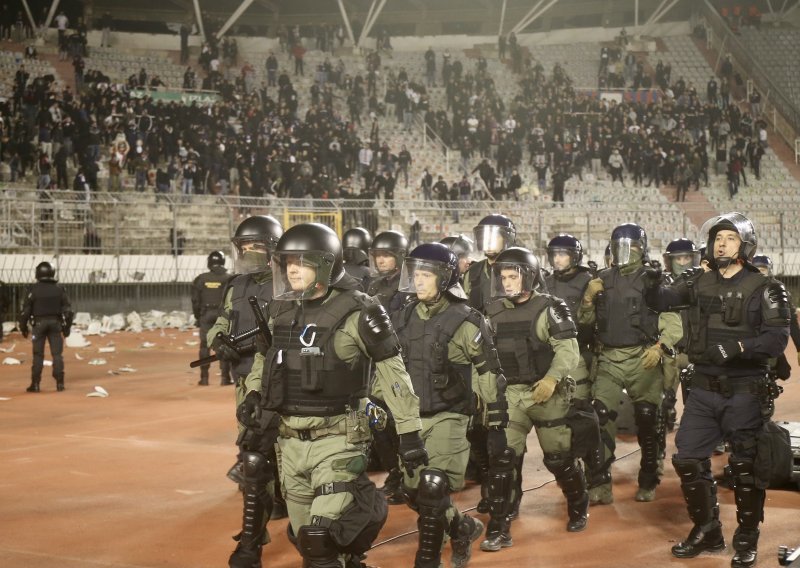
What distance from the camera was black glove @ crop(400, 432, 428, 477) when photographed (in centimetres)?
499

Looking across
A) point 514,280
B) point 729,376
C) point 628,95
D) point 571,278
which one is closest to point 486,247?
point 571,278

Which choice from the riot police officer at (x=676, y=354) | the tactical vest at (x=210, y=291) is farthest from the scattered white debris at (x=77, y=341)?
the riot police officer at (x=676, y=354)

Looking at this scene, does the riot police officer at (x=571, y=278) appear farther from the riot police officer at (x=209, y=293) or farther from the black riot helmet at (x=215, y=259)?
the black riot helmet at (x=215, y=259)

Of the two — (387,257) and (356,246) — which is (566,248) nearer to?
(387,257)

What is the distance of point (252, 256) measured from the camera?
7.48 meters

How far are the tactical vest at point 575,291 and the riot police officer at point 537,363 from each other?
155cm

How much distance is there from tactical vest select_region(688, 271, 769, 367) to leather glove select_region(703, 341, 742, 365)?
5.4 inches

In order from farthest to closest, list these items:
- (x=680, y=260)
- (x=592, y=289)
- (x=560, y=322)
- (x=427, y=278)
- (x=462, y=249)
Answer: (x=680, y=260) < (x=462, y=249) < (x=592, y=289) < (x=560, y=322) < (x=427, y=278)

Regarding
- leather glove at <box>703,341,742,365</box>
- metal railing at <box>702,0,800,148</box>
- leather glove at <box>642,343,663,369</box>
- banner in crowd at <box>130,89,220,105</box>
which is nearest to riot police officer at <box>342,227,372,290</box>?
leather glove at <box>642,343,663,369</box>

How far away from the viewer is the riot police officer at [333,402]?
498 cm

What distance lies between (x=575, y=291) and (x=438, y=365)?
2.82 m

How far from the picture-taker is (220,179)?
2655 centimetres

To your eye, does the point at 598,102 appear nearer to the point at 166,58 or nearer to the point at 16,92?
the point at 166,58

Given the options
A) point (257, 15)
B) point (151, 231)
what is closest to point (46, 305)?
point (151, 231)
